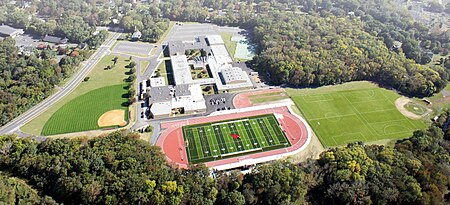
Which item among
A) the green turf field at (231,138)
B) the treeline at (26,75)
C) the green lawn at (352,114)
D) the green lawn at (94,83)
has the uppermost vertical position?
the treeline at (26,75)

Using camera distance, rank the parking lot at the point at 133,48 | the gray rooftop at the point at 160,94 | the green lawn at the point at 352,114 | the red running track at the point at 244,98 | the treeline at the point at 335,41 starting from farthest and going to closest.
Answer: the parking lot at the point at 133,48, the treeline at the point at 335,41, the red running track at the point at 244,98, the gray rooftop at the point at 160,94, the green lawn at the point at 352,114

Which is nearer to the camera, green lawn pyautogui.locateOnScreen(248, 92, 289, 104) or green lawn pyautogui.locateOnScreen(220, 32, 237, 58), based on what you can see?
green lawn pyautogui.locateOnScreen(248, 92, 289, 104)

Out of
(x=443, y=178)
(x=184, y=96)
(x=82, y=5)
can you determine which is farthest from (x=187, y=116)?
(x=82, y=5)

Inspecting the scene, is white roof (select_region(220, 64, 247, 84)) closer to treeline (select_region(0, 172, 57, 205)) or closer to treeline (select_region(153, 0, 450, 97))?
treeline (select_region(153, 0, 450, 97))

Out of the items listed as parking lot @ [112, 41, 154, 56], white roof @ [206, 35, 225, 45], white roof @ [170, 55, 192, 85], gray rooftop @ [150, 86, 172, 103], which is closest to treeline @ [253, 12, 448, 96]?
white roof @ [206, 35, 225, 45]

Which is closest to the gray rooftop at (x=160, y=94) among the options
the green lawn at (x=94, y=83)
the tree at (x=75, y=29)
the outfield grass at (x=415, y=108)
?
the green lawn at (x=94, y=83)

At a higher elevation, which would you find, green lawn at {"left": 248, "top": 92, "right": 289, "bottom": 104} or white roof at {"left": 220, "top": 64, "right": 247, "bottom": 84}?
white roof at {"left": 220, "top": 64, "right": 247, "bottom": 84}

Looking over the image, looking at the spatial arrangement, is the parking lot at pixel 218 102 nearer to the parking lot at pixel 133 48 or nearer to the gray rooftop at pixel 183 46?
the gray rooftop at pixel 183 46

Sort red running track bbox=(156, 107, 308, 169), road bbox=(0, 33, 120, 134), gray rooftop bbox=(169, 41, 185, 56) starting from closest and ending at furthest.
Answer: red running track bbox=(156, 107, 308, 169) < road bbox=(0, 33, 120, 134) < gray rooftop bbox=(169, 41, 185, 56)
